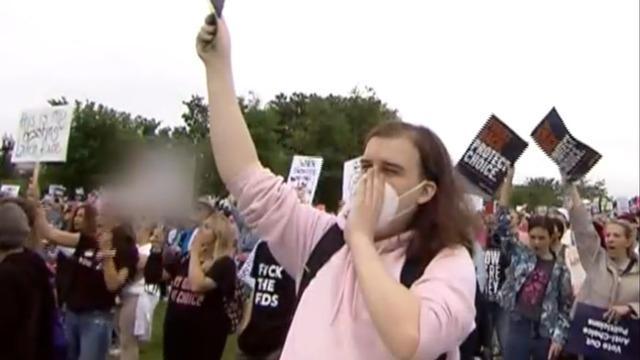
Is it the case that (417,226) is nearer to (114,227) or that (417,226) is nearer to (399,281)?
(399,281)

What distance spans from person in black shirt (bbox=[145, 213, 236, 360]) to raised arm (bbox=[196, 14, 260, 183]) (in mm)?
4849

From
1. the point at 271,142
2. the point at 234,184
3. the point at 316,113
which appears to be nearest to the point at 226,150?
the point at 234,184

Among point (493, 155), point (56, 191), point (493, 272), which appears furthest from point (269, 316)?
point (56, 191)

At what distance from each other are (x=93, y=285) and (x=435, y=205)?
6.01 m

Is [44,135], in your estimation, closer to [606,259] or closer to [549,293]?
[549,293]

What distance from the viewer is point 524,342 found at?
28.8 ft

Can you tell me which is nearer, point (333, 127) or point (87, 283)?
point (87, 283)

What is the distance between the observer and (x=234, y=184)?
101 inches

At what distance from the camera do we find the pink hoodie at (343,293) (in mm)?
2242

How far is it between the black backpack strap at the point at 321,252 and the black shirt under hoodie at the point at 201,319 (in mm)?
4945

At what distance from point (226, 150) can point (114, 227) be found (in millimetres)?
5703

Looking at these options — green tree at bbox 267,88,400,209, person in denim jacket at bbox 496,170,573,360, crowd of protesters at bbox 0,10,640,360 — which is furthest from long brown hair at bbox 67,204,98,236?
green tree at bbox 267,88,400,209

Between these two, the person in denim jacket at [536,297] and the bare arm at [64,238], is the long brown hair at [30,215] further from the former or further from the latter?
the person in denim jacket at [536,297]

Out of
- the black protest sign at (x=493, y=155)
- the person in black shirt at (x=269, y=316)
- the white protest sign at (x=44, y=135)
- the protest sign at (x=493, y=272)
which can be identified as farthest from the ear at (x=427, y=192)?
the protest sign at (x=493, y=272)
